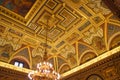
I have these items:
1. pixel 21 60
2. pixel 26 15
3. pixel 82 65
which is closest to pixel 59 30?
pixel 26 15

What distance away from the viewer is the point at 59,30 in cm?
1003


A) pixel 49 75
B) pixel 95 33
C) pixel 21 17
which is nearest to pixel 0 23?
pixel 21 17

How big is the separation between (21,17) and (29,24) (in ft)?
2.50

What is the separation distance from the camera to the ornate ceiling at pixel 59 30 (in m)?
8.29

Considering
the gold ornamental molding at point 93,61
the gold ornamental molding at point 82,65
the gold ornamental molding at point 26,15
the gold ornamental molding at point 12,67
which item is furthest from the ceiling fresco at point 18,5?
the gold ornamental molding at point 93,61

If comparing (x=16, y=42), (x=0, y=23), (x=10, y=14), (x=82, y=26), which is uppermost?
(x=82, y=26)

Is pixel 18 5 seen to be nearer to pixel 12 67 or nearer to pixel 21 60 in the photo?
pixel 12 67

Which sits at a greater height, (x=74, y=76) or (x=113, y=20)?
(x=113, y=20)

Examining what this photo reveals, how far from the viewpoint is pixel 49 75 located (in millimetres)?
7270

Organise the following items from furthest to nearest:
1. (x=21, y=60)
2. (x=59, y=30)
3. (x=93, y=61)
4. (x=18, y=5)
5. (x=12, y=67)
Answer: (x=21, y=60) < (x=12, y=67) < (x=93, y=61) < (x=59, y=30) < (x=18, y=5)

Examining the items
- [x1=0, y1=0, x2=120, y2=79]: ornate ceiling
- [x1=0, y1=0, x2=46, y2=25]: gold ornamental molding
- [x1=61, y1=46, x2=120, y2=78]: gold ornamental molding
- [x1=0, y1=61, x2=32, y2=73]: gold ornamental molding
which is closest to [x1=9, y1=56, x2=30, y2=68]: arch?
[x1=0, y1=0, x2=120, y2=79]: ornate ceiling

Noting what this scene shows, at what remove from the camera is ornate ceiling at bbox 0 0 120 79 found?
27.2 ft

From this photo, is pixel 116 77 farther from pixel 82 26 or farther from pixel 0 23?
pixel 0 23

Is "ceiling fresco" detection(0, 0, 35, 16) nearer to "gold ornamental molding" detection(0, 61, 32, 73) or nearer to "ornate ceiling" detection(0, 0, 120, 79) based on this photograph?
"ornate ceiling" detection(0, 0, 120, 79)
